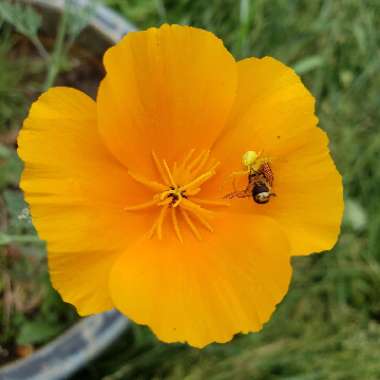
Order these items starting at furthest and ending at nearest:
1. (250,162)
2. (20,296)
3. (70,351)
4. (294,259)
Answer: (294,259) → (20,296) → (70,351) → (250,162)

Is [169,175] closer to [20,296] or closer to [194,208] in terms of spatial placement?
[194,208]

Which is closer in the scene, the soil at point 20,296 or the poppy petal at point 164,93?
the poppy petal at point 164,93

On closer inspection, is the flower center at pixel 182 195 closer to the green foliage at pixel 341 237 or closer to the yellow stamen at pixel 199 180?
the yellow stamen at pixel 199 180

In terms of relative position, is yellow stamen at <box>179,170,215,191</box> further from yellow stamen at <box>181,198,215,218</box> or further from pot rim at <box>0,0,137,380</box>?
pot rim at <box>0,0,137,380</box>

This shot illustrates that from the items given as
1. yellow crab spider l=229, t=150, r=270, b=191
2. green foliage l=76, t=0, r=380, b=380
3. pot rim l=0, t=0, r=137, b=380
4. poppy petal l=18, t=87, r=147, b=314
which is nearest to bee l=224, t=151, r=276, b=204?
yellow crab spider l=229, t=150, r=270, b=191

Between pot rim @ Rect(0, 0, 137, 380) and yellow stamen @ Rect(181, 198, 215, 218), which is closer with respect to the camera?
yellow stamen @ Rect(181, 198, 215, 218)

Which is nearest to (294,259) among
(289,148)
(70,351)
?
(70,351)

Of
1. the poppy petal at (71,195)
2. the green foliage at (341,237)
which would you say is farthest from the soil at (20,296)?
the poppy petal at (71,195)

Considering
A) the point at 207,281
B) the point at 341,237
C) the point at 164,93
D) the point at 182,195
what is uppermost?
the point at 341,237
